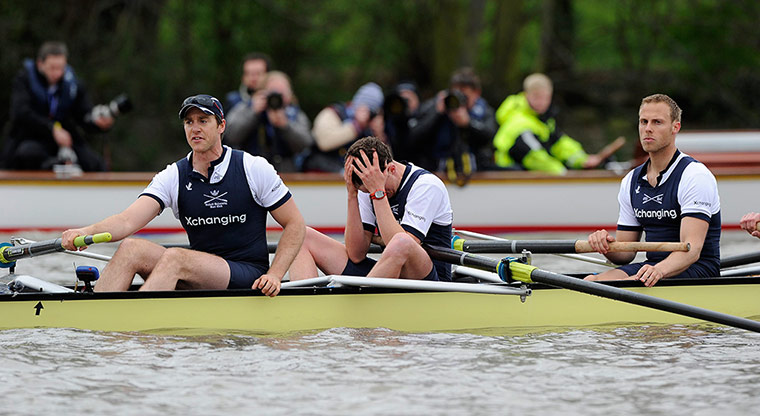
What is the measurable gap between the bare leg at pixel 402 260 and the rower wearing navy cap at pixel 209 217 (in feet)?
1.66

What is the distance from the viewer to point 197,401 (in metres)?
5.16

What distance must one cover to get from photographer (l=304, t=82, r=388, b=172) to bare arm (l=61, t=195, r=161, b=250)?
559 cm

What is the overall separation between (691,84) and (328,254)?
14.4 meters

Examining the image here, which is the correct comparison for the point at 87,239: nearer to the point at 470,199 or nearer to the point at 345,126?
the point at 345,126

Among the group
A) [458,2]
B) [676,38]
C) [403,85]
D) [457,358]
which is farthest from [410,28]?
[457,358]

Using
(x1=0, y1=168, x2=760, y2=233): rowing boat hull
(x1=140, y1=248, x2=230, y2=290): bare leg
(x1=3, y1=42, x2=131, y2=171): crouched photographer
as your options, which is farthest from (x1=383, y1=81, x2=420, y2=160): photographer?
(x1=140, y1=248, x2=230, y2=290): bare leg

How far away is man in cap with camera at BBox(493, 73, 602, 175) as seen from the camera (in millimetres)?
11734

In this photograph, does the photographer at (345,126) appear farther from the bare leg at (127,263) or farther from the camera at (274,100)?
the bare leg at (127,263)

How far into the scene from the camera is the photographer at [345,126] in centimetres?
1166

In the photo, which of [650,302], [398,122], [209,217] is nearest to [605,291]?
[650,302]

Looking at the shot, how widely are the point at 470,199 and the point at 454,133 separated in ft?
2.96

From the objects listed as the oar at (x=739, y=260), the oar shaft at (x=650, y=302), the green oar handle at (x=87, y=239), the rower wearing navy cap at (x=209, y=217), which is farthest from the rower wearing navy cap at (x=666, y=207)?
the green oar handle at (x=87, y=239)

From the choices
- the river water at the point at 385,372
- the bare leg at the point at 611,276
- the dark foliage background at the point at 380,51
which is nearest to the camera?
the river water at the point at 385,372

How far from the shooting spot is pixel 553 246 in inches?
260
